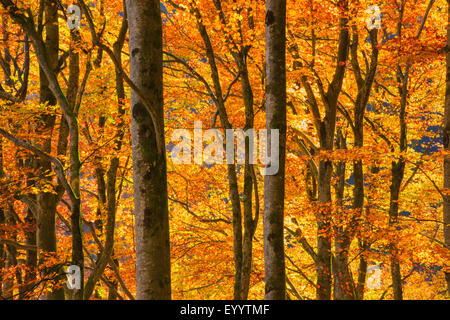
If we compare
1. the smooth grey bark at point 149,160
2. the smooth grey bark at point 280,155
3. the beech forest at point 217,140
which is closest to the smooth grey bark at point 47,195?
the beech forest at point 217,140

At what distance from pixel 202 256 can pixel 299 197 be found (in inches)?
158

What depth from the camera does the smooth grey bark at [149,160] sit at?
10.9 feet

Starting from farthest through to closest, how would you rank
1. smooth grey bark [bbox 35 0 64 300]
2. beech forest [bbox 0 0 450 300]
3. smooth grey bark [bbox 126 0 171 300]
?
smooth grey bark [bbox 35 0 64 300] < beech forest [bbox 0 0 450 300] < smooth grey bark [bbox 126 0 171 300]

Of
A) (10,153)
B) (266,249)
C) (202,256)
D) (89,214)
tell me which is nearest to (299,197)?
(202,256)

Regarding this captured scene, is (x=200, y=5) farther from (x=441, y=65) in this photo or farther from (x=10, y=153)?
(x=441, y=65)

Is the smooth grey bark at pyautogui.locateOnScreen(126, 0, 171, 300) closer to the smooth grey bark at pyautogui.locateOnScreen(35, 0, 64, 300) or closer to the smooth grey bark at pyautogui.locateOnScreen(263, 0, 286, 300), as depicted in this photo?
the smooth grey bark at pyautogui.locateOnScreen(263, 0, 286, 300)

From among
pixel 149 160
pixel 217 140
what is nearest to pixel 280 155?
pixel 149 160

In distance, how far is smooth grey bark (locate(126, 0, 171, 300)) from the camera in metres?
3.31

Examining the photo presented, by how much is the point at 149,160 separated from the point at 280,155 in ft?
7.39

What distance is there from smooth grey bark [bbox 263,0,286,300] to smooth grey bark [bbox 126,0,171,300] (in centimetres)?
193

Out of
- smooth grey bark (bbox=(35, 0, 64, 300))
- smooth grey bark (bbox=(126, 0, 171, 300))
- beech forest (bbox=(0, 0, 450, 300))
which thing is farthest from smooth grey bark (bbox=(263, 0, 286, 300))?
smooth grey bark (bbox=(35, 0, 64, 300))

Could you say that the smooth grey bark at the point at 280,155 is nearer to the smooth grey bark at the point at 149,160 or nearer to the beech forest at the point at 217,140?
the beech forest at the point at 217,140

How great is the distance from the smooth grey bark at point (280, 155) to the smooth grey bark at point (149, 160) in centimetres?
193
